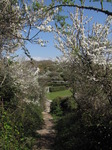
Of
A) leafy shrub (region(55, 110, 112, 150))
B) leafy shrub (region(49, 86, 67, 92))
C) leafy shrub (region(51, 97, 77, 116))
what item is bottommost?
leafy shrub (region(49, 86, 67, 92))

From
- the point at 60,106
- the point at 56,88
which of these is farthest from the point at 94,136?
the point at 56,88

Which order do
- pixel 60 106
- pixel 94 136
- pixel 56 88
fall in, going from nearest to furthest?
1. pixel 94 136
2. pixel 60 106
3. pixel 56 88

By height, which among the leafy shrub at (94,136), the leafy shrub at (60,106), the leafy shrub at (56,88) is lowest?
the leafy shrub at (56,88)

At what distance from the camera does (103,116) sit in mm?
5781

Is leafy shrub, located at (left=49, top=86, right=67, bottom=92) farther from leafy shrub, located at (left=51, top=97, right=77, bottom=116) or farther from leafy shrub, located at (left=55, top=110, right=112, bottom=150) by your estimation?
leafy shrub, located at (left=55, top=110, right=112, bottom=150)

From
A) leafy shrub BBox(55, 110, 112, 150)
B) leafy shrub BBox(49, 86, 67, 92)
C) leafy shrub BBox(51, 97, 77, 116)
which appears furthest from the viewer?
leafy shrub BBox(49, 86, 67, 92)

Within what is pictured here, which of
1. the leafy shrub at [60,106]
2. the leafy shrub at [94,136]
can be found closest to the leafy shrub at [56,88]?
the leafy shrub at [60,106]

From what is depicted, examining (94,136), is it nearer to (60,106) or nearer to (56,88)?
(60,106)

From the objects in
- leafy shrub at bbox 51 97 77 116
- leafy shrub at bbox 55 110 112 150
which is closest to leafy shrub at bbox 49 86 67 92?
leafy shrub at bbox 51 97 77 116

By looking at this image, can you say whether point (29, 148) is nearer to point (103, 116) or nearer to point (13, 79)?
point (103, 116)

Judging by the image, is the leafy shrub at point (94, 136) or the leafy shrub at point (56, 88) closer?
the leafy shrub at point (94, 136)

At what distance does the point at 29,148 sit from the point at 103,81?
135 inches

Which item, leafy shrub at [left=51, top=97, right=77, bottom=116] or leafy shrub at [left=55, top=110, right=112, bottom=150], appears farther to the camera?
leafy shrub at [left=51, top=97, right=77, bottom=116]

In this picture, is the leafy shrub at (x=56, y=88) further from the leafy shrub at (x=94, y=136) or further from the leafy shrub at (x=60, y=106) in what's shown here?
the leafy shrub at (x=94, y=136)
